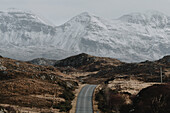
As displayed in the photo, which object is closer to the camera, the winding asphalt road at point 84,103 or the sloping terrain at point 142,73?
the winding asphalt road at point 84,103

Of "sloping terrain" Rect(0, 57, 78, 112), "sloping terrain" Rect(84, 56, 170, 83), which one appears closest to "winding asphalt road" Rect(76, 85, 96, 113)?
"sloping terrain" Rect(0, 57, 78, 112)

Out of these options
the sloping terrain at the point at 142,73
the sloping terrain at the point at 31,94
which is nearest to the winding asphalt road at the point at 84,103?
the sloping terrain at the point at 31,94

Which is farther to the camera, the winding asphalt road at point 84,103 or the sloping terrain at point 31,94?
the sloping terrain at point 31,94

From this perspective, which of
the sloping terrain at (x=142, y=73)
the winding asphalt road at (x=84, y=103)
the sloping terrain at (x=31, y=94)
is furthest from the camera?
the sloping terrain at (x=142, y=73)

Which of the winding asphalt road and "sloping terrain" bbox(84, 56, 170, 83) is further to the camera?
"sloping terrain" bbox(84, 56, 170, 83)

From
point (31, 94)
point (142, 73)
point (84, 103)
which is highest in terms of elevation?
point (142, 73)

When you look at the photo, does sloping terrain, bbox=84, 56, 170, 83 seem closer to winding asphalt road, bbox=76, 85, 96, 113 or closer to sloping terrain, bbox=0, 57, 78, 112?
winding asphalt road, bbox=76, 85, 96, 113

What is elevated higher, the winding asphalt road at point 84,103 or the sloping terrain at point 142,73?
the sloping terrain at point 142,73

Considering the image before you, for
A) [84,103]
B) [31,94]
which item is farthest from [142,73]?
[31,94]

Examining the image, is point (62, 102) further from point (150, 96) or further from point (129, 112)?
point (150, 96)

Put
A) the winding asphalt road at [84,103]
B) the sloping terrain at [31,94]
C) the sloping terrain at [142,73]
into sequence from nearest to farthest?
the winding asphalt road at [84,103] → the sloping terrain at [31,94] → the sloping terrain at [142,73]

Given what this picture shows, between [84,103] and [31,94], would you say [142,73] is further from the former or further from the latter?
[31,94]

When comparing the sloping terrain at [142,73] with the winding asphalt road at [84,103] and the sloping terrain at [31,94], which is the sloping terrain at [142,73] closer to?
the winding asphalt road at [84,103]

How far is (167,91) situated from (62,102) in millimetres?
26148
